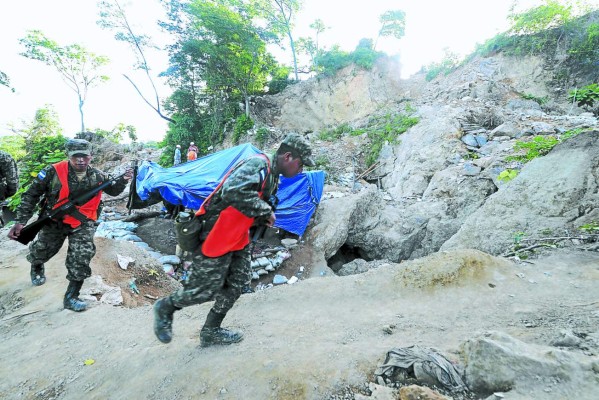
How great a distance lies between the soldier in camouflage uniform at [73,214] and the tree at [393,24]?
21332 millimetres

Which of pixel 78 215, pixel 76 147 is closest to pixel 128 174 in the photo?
pixel 76 147

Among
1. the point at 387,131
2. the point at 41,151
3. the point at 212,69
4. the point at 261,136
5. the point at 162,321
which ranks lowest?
the point at 162,321

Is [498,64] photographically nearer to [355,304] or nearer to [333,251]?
[333,251]

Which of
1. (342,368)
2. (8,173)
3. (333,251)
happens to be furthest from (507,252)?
(8,173)

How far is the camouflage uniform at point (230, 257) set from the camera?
5.62 feet

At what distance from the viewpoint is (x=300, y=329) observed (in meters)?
2.40

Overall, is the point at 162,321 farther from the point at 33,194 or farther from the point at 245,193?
the point at 33,194

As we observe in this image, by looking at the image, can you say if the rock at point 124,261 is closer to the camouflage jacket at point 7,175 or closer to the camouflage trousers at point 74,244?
the camouflage trousers at point 74,244

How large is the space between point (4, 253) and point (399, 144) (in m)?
11.4

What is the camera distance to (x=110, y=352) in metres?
2.27

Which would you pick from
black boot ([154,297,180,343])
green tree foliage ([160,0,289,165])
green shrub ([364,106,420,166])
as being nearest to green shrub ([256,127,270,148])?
green tree foliage ([160,0,289,165])

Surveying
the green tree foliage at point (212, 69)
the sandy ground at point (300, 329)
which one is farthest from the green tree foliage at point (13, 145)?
the sandy ground at point (300, 329)

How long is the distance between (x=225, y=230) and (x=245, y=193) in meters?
0.30

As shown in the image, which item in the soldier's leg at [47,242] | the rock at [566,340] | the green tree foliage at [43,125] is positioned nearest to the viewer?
the rock at [566,340]
